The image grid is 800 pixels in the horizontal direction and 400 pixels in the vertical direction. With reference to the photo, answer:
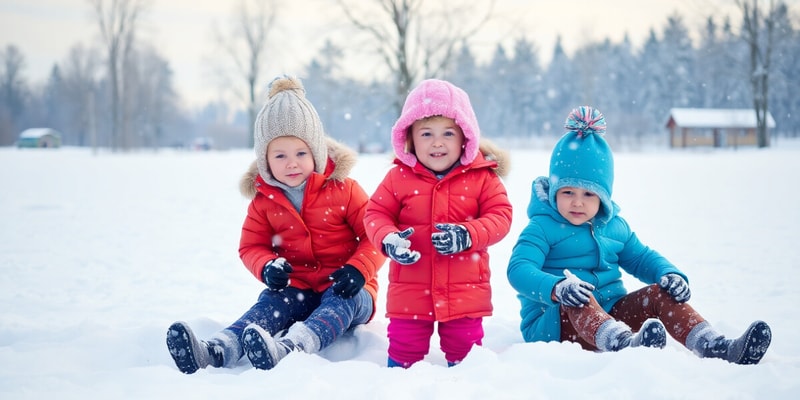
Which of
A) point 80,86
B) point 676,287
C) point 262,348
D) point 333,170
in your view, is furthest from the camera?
point 80,86

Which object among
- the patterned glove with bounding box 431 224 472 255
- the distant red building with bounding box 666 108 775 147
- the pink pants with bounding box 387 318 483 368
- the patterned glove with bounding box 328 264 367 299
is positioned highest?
the distant red building with bounding box 666 108 775 147

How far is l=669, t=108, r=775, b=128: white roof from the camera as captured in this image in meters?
25.8

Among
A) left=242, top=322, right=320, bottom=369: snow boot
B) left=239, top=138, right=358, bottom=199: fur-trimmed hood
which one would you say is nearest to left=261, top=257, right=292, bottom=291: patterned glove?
left=242, top=322, right=320, bottom=369: snow boot

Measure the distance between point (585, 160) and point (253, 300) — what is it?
2.60m

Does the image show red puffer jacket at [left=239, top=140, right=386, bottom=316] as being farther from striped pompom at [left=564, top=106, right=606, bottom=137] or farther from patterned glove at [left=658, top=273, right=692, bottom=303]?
patterned glove at [left=658, top=273, right=692, bottom=303]

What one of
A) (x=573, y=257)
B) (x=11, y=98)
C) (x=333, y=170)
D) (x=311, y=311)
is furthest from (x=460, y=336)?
(x=11, y=98)

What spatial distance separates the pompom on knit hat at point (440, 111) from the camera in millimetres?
2758

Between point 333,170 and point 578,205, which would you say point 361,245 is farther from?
point 578,205

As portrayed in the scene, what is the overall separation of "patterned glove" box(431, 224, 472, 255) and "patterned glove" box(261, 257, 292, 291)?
782 mm

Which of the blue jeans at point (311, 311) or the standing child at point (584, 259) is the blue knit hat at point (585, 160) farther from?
the blue jeans at point (311, 311)

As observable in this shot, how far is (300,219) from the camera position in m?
3.01

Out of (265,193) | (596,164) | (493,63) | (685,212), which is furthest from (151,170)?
(493,63)

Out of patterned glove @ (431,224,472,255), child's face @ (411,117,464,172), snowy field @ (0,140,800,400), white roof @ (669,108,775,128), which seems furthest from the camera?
white roof @ (669,108,775,128)

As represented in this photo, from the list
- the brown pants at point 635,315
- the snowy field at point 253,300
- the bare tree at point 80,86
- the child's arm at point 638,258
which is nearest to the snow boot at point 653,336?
the snowy field at point 253,300
